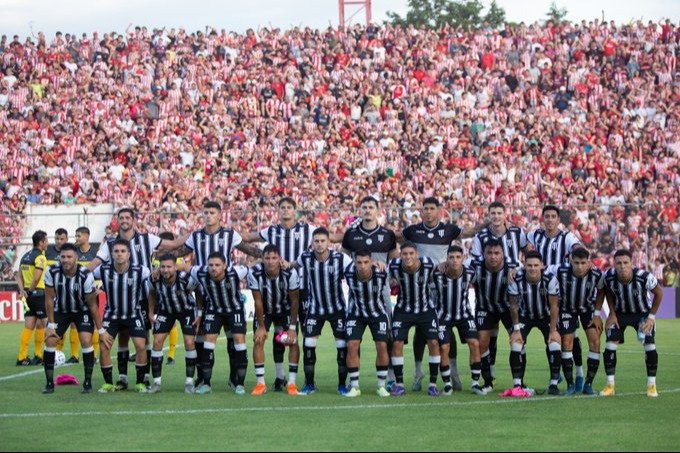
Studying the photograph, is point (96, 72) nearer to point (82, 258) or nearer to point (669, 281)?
point (669, 281)

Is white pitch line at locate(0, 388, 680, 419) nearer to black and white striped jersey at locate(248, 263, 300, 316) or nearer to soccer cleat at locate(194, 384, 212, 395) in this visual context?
soccer cleat at locate(194, 384, 212, 395)

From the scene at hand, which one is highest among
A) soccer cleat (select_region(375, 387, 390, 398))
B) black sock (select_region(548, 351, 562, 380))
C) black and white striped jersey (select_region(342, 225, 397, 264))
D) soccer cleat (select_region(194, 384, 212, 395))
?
black and white striped jersey (select_region(342, 225, 397, 264))

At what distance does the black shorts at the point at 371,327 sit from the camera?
1455 cm

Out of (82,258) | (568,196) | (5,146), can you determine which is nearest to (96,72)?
(5,146)

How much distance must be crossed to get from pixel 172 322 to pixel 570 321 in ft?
15.1

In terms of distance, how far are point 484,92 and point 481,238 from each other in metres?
21.9

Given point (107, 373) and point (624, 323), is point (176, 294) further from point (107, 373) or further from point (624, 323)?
point (624, 323)

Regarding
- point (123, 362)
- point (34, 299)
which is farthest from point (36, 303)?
point (123, 362)

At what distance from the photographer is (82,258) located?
1866 centimetres

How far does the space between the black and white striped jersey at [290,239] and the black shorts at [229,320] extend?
3.39 feet

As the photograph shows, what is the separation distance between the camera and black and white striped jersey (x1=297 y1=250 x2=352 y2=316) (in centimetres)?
1477

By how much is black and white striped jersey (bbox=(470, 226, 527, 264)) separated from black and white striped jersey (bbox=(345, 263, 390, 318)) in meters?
1.34

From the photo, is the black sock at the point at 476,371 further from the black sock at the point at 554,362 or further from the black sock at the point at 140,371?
the black sock at the point at 140,371

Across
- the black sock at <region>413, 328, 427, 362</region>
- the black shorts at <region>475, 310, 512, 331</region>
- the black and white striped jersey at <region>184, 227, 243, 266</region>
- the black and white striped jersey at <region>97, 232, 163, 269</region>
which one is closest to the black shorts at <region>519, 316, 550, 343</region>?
the black shorts at <region>475, 310, 512, 331</region>
